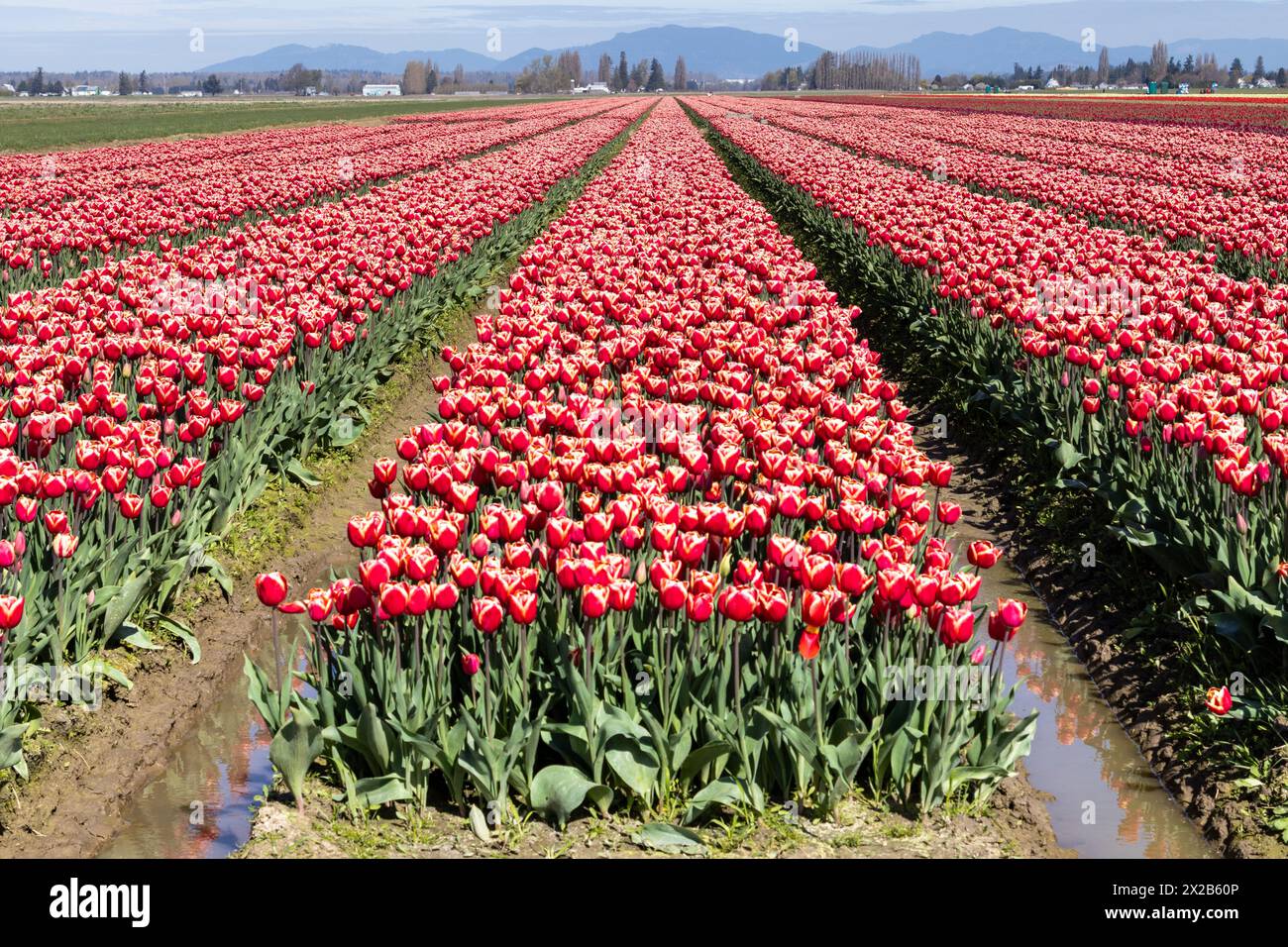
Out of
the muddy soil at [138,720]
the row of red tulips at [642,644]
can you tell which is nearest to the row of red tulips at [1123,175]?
the row of red tulips at [642,644]

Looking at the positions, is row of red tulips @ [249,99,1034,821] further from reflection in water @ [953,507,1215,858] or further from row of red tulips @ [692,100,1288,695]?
row of red tulips @ [692,100,1288,695]

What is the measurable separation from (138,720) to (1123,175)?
27.6 m

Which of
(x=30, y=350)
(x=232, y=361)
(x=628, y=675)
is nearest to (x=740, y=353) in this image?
(x=232, y=361)

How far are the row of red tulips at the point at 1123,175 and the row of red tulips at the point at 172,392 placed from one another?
994 cm

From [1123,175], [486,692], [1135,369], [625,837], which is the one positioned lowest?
[625,837]

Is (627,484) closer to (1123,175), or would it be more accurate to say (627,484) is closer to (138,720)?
(138,720)

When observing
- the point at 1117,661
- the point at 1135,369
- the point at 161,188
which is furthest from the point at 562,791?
the point at 161,188

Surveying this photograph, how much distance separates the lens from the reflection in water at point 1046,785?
17.1 ft

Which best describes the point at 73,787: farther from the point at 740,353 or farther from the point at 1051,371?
the point at 1051,371

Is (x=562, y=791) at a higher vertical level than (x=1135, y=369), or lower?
lower

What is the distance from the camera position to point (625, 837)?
4.86 m

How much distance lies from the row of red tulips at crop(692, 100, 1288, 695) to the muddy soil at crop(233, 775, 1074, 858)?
6.27 ft

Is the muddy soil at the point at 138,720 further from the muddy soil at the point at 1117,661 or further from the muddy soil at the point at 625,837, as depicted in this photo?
the muddy soil at the point at 1117,661

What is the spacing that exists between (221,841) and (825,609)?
8.63 feet
